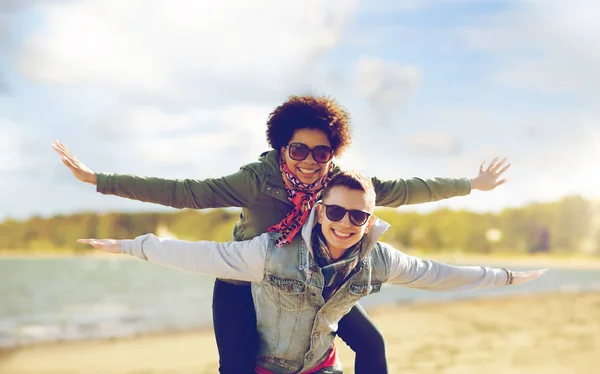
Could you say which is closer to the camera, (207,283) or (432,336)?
(432,336)

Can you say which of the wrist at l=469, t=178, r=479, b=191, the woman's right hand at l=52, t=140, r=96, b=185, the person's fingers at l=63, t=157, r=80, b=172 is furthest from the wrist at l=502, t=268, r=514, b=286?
the person's fingers at l=63, t=157, r=80, b=172

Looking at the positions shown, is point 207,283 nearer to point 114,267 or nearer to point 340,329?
point 114,267

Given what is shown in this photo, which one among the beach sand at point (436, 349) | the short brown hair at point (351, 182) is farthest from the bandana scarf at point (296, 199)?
the beach sand at point (436, 349)

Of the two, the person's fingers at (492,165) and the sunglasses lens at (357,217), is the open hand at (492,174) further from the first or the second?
the sunglasses lens at (357,217)

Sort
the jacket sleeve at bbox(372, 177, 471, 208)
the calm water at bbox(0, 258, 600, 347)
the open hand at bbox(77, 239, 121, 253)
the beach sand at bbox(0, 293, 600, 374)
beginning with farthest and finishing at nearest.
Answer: the calm water at bbox(0, 258, 600, 347), the beach sand at bbox(0, 293, 600, 374), the jacket sleeve at bbox(372, 177, 471, 208), the open hand at bbox(77, 239, 121, 253)

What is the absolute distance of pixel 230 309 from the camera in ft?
10.1

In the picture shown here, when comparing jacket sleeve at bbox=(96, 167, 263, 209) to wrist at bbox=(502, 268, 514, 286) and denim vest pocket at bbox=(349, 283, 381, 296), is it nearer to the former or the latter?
denim vest pocket at bbox=(349, 283, 381, 296)

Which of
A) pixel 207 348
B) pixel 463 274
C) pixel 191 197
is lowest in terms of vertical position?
pixel 207 348

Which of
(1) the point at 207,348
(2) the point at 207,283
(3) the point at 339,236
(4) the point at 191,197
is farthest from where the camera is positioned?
(2) the point at 207,283

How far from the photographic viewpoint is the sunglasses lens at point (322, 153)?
3.05 m

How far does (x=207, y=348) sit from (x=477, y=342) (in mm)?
4414

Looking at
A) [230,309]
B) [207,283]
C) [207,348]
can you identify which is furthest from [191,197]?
[207,283]

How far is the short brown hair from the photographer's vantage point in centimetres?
284

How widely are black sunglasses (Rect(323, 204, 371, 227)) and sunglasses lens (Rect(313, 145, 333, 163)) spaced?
0.31 meters
